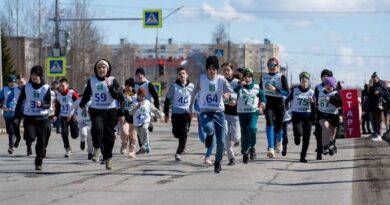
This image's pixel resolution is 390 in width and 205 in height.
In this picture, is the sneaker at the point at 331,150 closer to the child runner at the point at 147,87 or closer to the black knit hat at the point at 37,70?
the child runner at the point at 147,87

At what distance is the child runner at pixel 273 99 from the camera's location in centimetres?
1756

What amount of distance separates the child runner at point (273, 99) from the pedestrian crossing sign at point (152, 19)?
21686 mm

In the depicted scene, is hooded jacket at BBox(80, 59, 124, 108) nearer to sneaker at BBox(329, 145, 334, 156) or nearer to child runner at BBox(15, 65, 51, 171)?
child runner at BBox(15, 65, 51, 171)

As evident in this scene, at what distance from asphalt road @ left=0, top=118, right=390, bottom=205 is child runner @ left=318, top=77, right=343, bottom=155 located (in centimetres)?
63

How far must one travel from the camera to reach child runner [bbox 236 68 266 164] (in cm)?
1622

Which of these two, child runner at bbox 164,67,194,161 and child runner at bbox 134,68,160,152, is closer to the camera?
child runner at bbox 164,67,194,161

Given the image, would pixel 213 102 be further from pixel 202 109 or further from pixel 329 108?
pixel 329 108

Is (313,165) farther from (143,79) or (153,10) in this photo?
(153,10)

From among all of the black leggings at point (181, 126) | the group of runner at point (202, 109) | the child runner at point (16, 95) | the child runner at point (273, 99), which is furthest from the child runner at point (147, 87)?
the child runner at point (16, 95)

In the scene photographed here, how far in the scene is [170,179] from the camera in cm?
1353

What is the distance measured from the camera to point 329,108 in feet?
57.5

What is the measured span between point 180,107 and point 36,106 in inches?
126

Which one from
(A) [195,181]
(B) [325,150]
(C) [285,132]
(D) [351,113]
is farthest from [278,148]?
(D) [351,113]

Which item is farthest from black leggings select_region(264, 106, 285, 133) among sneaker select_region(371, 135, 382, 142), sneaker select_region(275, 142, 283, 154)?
sneaker select_region(371, 135, 382, 142)
